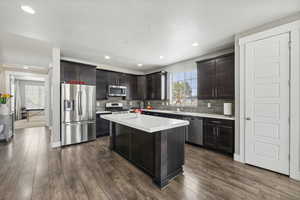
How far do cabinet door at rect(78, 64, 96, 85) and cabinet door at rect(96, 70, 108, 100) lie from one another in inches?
15.9

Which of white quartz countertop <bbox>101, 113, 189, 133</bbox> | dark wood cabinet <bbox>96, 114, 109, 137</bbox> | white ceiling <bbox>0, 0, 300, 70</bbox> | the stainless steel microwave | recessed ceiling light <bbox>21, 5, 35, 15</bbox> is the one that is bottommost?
dark wood cabinet <bbox>96, 114, 109, 137</bbox>

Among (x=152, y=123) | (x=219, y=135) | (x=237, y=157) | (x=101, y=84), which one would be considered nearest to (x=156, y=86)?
(x=101, y=84)

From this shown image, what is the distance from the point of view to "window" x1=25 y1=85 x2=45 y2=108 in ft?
32.2

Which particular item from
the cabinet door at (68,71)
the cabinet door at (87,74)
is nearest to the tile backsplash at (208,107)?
the cabinet door at (87,74)

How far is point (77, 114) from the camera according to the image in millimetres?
4027

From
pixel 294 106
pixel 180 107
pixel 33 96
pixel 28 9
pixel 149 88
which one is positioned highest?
pixel 28 9

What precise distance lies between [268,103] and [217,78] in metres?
1.37

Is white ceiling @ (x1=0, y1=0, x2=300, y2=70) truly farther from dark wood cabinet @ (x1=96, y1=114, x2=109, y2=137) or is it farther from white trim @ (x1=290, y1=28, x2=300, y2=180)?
dark wood cabinet @ (x1=96, y1=114, x2=109, y2=137)

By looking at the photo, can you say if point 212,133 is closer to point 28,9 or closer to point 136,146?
point 136,146

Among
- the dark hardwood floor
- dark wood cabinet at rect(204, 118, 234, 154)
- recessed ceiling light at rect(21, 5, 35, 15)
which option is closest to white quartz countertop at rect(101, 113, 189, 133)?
the dark hardwood floor

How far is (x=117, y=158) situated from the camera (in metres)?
3.03

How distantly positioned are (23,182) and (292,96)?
4.77 m

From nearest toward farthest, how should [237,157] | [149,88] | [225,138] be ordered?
[237,157] < [225,138] < [149,88]

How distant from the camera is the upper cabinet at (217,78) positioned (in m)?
3.35
